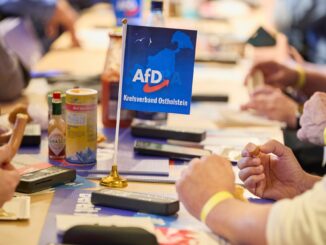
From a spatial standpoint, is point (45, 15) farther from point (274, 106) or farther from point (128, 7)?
point (274, 106)

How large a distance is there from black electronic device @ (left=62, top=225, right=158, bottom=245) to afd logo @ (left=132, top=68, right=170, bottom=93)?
411 millimetres

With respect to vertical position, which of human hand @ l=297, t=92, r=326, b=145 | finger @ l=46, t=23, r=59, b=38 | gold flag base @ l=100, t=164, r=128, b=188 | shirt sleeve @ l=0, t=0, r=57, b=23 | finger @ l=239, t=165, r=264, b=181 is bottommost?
gold flag base @ l=100, t=164, r=128, b=188

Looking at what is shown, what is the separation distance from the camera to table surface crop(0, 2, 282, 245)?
1.40 metres

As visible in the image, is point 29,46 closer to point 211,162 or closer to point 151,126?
point 151,126

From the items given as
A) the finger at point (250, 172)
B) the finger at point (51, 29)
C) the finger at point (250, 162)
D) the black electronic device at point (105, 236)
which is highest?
the finger at point (51, 29)

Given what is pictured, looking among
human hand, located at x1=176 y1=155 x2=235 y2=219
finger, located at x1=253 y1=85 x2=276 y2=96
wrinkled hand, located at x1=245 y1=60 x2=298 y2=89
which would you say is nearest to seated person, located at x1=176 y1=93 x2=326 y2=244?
human hand, located at x1=176 y1=155 x2=235 y2=219

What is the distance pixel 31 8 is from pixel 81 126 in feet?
6.91

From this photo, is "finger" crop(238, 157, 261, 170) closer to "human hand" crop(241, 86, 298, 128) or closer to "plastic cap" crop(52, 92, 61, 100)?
"plastic cap" crop(52, 92, 61, 100)

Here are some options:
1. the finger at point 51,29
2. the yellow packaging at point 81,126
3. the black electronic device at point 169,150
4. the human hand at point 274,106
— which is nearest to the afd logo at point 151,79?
the yellow packaging at point 81,126

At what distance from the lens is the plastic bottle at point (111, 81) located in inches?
86.4

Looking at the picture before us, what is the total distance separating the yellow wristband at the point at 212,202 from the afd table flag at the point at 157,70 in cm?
33

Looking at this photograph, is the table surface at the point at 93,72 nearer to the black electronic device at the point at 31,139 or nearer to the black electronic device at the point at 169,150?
the black electronic device at the point at 169,150

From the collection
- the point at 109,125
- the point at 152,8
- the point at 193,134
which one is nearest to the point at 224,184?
the point at 193,134

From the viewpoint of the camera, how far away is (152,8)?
7.86ft
